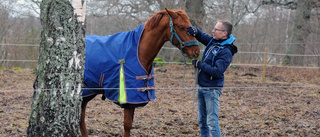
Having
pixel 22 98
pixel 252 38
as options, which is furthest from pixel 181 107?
pixel 252 38

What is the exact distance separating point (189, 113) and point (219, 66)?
2.76 metres

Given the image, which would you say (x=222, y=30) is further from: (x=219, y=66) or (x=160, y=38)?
(x=160, y=38)

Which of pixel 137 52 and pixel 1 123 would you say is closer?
pixel 137 52

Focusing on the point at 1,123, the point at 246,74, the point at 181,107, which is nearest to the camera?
the point at 1,123

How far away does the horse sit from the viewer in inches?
133

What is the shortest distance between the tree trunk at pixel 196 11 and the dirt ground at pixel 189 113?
4.64 m

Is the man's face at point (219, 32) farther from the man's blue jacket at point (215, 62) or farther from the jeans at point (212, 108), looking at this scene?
the jeans at point (212, 108)

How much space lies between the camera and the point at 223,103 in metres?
6.69

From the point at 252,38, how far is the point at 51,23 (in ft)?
53.9

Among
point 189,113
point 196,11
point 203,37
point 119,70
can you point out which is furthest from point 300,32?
point 119,70

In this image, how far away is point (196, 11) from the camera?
518 inches

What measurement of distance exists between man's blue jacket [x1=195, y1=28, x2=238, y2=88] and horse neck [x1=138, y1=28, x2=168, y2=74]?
22.6 inches

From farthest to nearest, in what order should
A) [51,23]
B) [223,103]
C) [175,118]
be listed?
[223,103]
[175,118]
[51,23]

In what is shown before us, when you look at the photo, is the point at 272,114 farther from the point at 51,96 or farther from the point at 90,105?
the point at 51,96
